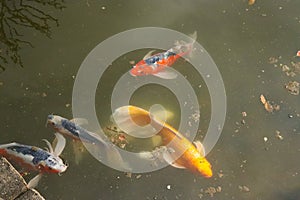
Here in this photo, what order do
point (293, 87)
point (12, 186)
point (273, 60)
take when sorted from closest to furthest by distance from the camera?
point (12, 186) < point (293, 87) < point (273, 60)

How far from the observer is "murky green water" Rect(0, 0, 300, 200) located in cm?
341

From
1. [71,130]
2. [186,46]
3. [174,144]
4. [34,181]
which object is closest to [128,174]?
[174,144]

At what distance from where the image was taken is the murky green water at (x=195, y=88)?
3.41 m

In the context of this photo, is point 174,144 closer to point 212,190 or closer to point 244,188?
point 212,190

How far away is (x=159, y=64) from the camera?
3725mm

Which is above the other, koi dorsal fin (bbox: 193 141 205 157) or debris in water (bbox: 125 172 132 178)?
koi dorsal fin (bbox: 193 141 205 157)

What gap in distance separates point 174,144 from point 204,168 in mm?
265

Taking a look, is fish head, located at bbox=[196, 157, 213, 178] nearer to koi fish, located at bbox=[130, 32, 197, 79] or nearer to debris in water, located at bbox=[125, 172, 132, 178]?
debris in water, located at bbox=[125, 172, 132, 178]

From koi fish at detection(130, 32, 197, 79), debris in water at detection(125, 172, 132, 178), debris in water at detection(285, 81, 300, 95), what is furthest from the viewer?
debris in water at detection(285, 81, 300, 95)

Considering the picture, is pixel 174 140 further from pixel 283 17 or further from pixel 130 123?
pixel 283 17

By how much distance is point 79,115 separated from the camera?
3.58 m

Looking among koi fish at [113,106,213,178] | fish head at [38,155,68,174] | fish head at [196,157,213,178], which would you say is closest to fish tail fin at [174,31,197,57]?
koi fish at [113,106,213,178]

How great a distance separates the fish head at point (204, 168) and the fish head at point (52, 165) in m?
0.92

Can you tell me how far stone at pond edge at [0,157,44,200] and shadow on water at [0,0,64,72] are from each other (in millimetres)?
887
